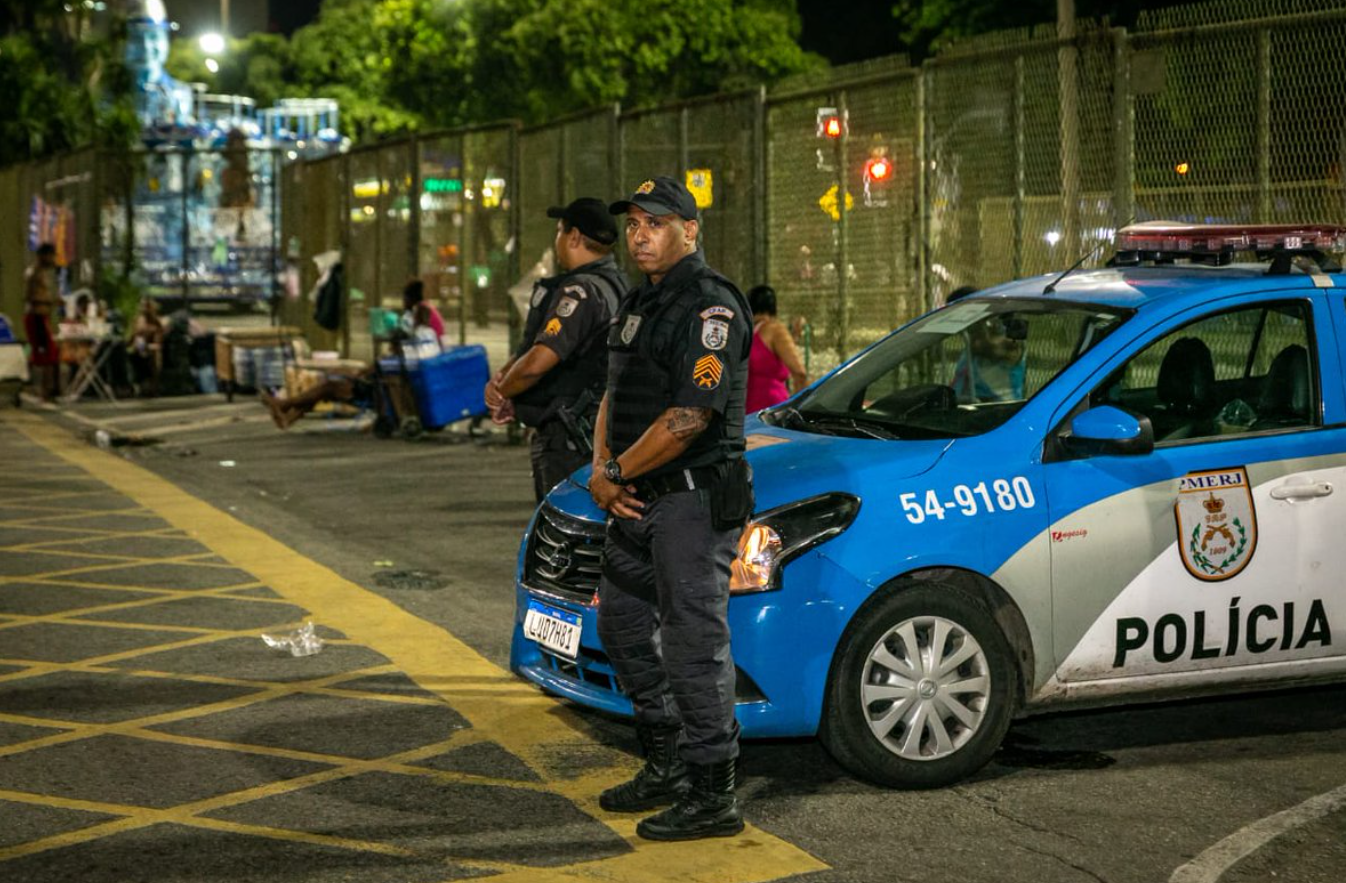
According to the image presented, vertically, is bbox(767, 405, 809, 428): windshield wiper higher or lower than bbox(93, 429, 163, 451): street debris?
higher

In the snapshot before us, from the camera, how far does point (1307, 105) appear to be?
9750mm

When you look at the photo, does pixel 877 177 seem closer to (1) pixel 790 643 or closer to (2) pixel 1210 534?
(2) pixel 1210 534

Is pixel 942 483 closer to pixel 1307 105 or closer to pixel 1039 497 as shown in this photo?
pixel 1039 497

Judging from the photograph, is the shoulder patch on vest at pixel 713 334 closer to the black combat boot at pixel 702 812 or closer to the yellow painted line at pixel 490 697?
the black combat boot at pixel 702 812

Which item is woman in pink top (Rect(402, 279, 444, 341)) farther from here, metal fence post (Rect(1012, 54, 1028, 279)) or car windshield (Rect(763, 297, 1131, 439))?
car windshield (Rect(763, 297, 1131, 439))

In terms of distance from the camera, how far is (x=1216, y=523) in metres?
6.14

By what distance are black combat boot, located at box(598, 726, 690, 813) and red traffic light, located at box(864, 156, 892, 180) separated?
7.77 m

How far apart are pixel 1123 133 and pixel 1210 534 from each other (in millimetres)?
5081

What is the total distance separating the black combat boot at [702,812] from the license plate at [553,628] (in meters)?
0.81

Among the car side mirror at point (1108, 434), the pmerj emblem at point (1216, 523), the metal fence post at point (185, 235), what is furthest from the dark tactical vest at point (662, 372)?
the metal fence post at point (185, 235)

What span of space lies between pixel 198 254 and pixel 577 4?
38431 mm

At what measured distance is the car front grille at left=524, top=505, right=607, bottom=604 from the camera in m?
6.08

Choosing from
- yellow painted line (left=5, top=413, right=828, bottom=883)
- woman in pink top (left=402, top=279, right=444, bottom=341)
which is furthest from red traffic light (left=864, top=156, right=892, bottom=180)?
woman in pink top (left=402, top=279, right=444, bottom=341)

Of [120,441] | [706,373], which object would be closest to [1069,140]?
[706,373]
